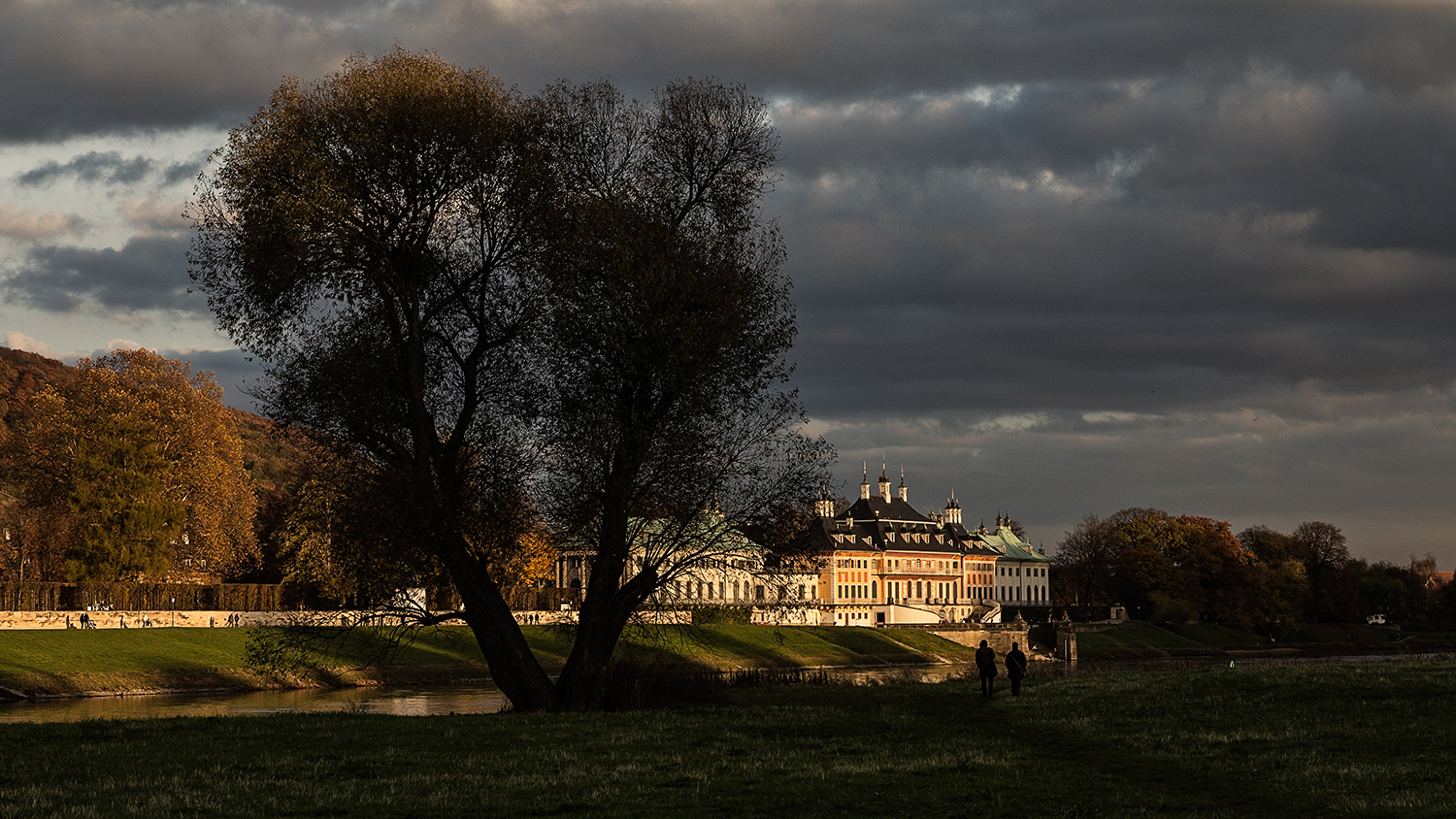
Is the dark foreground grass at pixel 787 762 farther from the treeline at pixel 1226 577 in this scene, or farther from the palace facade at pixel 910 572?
the treeline at pixel 1226 577

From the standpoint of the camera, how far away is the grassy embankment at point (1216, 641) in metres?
122

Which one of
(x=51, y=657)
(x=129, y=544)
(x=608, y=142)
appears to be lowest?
(x=51, y=657)

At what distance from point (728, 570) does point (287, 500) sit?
6855cm

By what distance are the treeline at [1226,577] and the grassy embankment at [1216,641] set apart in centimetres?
229

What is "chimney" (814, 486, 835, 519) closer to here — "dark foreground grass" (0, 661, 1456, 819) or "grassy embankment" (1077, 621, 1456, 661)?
"dark foreground grass" (0, 661, 1456, 819)

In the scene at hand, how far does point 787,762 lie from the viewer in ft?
70.1

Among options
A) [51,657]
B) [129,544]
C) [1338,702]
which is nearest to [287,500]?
[129,544]

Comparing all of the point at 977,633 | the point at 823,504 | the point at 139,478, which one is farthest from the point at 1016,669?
the point at 977,633

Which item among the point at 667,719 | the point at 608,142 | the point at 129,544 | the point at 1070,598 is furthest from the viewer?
the point at 1070,598

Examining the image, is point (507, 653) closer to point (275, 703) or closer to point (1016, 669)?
point (1016, 669)

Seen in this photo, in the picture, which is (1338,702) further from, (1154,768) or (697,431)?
(697,431)

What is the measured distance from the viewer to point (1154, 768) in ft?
70.1

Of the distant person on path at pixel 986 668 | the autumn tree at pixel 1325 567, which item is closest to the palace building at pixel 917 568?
the autumn tree at pixel 1325 567

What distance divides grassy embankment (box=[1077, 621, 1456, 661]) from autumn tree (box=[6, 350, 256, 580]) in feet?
235
